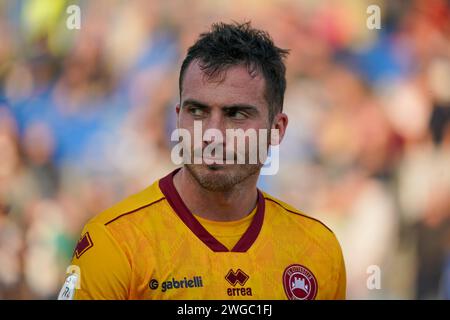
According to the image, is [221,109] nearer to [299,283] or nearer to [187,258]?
[187,258]

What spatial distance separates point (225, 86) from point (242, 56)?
18 cm

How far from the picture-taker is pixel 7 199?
17.7 feet

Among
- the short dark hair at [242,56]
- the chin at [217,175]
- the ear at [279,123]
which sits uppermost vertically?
the short dark hair at [242,56]

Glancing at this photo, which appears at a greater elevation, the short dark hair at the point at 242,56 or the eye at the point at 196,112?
the short dark hair at the point at 242,56

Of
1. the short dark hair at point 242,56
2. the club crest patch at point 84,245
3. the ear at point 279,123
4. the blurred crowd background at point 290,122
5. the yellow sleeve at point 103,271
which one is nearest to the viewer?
the yellow sleeve at point 103,271

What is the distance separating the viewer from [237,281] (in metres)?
2.85

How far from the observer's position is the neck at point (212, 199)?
9.71ft

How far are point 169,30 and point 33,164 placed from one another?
1.40 m


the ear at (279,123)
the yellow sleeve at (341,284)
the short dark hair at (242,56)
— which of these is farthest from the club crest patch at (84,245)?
the yellow sleeve at (341,284)

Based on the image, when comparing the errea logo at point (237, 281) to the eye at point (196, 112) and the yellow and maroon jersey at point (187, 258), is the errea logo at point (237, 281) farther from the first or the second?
the eye at point (196, 112)

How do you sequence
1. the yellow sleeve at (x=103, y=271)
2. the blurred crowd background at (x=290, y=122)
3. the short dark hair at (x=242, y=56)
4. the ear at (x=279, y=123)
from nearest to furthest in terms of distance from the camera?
the yellow sleeve at (x=103, y=271)
the short dark hair at (x=242, y=56)
the ear at (x=279, y=123)
the blurred crowd background at (x=290, y=122)

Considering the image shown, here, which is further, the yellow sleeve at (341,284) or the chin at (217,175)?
the yellow sleeve at (341,284)

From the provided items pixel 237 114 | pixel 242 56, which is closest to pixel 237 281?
pixel 237 114

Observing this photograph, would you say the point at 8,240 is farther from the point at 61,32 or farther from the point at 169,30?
the point at 169,30
